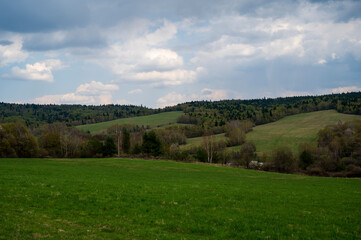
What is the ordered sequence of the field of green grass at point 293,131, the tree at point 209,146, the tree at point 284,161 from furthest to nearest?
1. the field of green grass at point 293,131
2. the tree at point 209,146
3. the tree at point 284,161

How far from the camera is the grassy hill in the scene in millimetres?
120363

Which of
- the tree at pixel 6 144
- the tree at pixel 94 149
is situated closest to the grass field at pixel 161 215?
the tree at pixel 6 144

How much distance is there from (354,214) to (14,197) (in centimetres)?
1995

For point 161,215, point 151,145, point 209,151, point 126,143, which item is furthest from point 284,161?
point 161,215

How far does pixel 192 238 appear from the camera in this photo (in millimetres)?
10375

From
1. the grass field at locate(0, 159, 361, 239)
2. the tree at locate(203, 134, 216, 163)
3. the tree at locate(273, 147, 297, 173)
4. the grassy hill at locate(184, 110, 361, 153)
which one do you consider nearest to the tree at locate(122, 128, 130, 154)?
the tree at locate(203, 134, 216, 163)

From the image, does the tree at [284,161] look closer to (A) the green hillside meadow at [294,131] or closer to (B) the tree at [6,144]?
(A) the green hillside meadow at [294,131]

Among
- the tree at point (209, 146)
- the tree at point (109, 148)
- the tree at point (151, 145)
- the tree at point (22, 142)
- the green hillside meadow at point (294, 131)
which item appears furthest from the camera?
the green hillside meadow at point (294, 131)

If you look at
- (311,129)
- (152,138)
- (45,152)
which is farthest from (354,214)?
(311,129)

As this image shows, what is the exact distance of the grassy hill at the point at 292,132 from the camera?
395ft

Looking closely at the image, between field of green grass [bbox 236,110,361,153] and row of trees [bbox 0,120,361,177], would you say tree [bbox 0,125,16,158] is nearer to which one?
row of trees [bbox 0,120,361,177]

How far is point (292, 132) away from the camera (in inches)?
5477

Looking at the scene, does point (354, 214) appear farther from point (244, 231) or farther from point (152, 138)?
point (152, 138)

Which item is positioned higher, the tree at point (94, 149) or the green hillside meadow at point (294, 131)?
the green hillside meadow at point (294, 131)
